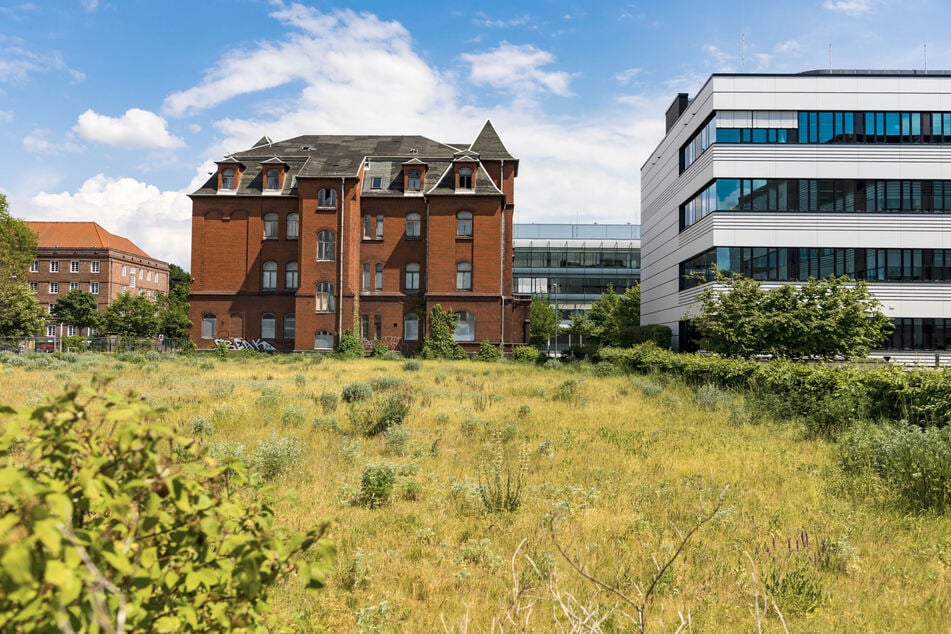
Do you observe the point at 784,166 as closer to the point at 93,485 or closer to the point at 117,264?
the point at 93,485

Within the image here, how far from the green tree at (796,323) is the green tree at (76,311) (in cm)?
7862

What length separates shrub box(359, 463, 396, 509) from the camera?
7.89 meters

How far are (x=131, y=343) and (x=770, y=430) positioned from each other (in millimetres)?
51164

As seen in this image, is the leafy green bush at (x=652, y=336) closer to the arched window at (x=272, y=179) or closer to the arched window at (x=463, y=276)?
the arched window at (x=463, y=276)

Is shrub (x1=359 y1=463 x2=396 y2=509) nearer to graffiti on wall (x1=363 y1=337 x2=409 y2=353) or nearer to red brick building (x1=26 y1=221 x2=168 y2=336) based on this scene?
graffiti on wall (x1=363 y1=337 x2=409 y2=353)

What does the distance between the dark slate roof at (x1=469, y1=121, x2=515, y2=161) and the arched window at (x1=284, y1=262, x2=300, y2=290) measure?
1777 cm

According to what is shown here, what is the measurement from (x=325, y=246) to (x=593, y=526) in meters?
41.5

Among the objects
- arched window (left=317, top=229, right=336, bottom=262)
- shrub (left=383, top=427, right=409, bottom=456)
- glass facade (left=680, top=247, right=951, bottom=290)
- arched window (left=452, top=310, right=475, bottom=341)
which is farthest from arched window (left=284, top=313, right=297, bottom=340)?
shrub (left=383, top=427, right=409, bottom=456)

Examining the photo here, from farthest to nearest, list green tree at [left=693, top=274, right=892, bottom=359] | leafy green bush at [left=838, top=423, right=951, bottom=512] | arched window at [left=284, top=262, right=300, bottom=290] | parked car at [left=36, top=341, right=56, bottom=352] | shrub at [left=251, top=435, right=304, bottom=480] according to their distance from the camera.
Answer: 1. parked car at [left=36, top=341, right=56, bottom=352]
2. arched window at [left=284, top=262, right=300, bottom=290]
3. green tree at [left=693, top=274, right=892, bottom=359]
4. shrub at [left=251, top=435, right=304, bottom=480]
5. leafy green bush at [left=838, top=423, right=951, bottom=512]

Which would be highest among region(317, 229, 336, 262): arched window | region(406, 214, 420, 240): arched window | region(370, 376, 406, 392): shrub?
region(406, 214, 420, 240): arched window

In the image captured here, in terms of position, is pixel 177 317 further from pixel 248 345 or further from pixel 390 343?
pixel 390 343

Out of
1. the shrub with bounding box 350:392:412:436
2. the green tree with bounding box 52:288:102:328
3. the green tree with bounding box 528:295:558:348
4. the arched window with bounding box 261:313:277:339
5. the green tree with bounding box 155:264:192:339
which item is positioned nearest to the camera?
the shrub with bounding box 350:392:412:436

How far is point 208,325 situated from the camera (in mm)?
47406

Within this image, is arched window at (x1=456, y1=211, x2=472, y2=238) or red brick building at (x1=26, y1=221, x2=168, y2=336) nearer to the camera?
arched window at (x1=456, y1=211, x2=472, y2=238)
